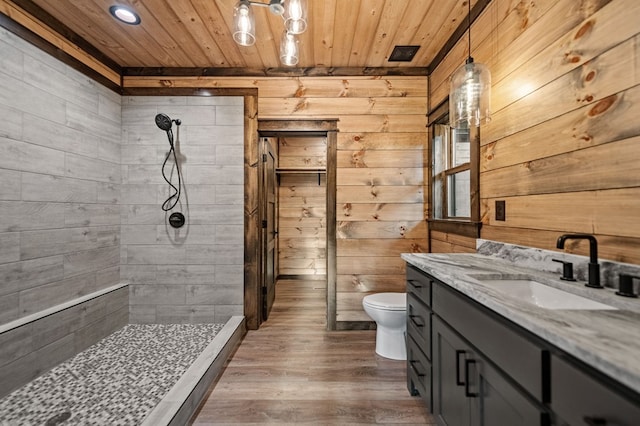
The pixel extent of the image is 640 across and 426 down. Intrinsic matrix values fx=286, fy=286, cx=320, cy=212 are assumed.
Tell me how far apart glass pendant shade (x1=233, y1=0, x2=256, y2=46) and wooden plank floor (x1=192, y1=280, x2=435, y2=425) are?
2277 millimetres

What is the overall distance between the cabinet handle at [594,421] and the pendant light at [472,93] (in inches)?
63.8

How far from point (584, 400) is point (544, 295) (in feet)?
2.29

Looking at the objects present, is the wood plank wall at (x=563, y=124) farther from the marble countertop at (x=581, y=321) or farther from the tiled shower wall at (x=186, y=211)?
the tiled shower wall at (x=186, y=211)

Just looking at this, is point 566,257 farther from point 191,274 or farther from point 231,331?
point 191,274

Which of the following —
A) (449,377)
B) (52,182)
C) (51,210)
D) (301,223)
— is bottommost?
(449,377)

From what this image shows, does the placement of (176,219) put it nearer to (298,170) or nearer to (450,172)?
(298,170)

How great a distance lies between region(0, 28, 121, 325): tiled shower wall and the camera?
1.87 meters

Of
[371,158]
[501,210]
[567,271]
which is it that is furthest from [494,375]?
[371,158]

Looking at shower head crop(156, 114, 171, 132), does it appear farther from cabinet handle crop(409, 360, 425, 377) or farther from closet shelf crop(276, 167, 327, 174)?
cabinet handle crop(409, 360, 425, 377)

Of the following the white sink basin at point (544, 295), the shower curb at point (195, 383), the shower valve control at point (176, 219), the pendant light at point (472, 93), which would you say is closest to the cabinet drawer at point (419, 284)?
the white sink basin at point (544, 295)

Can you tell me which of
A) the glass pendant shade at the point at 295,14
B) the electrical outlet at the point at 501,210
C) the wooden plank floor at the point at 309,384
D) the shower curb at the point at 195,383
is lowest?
the wooden plank floor at the point at 309,384

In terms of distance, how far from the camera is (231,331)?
8.41 feet

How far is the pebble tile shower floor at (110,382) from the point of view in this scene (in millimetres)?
1628

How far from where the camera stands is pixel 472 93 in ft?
5.75
